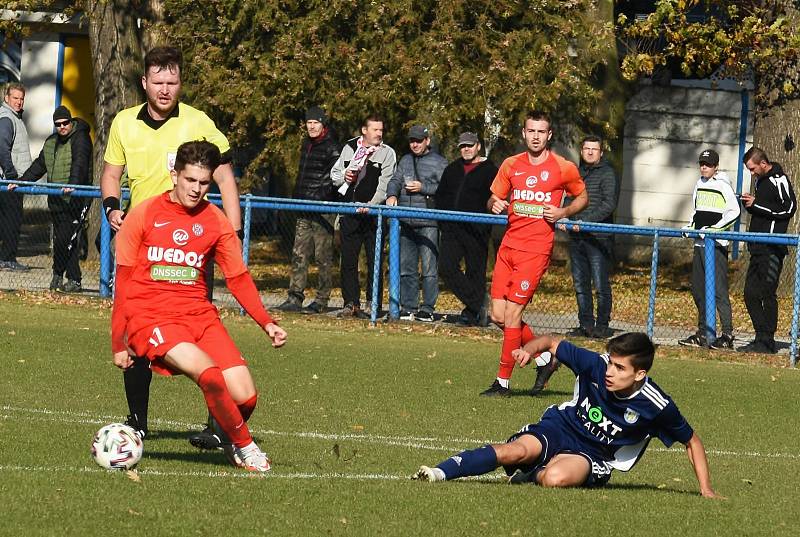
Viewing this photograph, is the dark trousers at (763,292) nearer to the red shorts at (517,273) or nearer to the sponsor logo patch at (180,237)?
the red shorts at (517,273)

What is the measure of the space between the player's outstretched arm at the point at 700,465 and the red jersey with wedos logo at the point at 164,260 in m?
2.40

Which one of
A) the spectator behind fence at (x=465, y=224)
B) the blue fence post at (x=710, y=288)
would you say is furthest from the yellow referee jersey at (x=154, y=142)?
the blue fence post at (x=710, y=288)

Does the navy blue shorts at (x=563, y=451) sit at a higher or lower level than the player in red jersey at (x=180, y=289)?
lower

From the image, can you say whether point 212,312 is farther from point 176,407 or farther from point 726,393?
point 726,393

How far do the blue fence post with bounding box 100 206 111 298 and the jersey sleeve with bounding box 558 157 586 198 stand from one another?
7321mm

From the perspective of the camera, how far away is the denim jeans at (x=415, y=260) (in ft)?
59.7

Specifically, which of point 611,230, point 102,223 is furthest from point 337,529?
point 102,223

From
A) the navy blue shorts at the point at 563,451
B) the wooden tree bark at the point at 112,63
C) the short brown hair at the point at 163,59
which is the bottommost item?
the navy blue shorts at the point at 563,451

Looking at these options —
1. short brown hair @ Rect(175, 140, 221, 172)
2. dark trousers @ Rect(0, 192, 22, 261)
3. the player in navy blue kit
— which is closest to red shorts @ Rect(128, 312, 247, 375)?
short brown hair @ Rect(175, 140, 221, 172)

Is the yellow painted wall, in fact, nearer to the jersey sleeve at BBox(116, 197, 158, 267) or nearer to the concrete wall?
the concrete wall

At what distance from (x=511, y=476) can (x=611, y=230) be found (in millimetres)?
8649

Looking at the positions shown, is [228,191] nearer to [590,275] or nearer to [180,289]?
[180,289]

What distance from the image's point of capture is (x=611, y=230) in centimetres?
1722

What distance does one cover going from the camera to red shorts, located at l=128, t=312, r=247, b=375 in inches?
335
